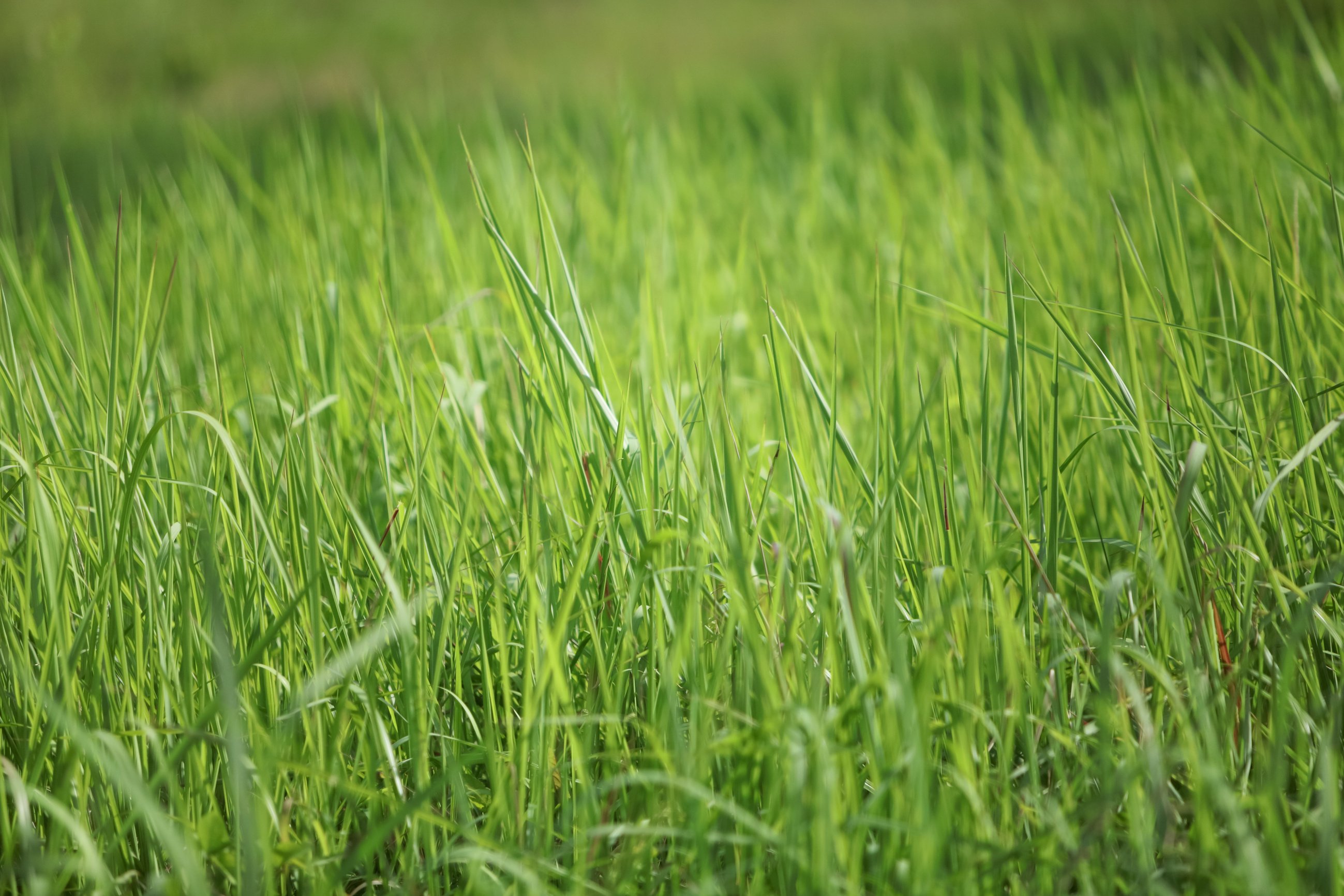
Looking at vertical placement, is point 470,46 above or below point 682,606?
above

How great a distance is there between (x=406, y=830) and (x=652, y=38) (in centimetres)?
427

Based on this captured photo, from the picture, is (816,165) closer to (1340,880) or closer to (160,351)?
(160,351)

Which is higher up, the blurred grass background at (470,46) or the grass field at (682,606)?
the blurred grass background at (470,46)

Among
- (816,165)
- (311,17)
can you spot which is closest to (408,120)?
(816,165)

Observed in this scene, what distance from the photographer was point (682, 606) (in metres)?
0.62

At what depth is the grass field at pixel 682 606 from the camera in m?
0.47

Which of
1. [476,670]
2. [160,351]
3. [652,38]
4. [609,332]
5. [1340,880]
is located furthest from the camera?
[652,38]

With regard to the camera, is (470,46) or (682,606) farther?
(470,46)

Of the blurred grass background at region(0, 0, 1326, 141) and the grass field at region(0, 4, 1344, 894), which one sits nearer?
the grass field at region(0, 4, 1344, 894)

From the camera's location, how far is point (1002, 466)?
834 millimetres

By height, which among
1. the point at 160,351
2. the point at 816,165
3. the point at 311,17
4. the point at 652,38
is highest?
the point at 311,17

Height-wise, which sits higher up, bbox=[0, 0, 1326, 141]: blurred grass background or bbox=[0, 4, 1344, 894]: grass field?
bbox=[0, 0, 1326, 141]: blurred grass background

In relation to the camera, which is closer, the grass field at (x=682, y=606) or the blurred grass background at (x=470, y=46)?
the grass field at (x=682, y=606)

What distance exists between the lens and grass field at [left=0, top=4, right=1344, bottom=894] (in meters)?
0.47
